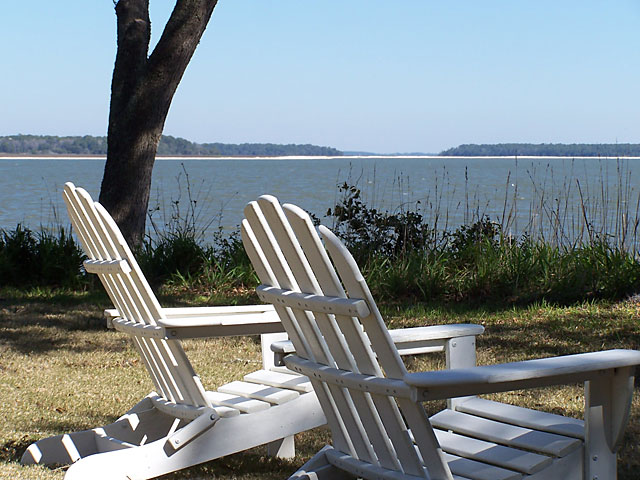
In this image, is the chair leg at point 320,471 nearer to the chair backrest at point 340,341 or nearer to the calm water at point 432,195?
the chair backrest at point 340,341

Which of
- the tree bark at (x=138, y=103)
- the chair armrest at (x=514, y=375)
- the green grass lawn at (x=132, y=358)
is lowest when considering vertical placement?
the green grass lawn at (x=132, y=358)

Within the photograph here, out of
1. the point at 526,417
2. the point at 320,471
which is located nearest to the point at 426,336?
the point at 526,417

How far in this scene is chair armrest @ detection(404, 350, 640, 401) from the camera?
74.6 inches

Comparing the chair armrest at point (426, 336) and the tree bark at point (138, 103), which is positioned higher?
the tree bark at point (138, 103)

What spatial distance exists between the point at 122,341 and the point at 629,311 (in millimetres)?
3843

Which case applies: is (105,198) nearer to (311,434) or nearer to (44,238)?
(44,238)

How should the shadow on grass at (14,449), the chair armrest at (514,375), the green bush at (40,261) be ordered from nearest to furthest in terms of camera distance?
the chair armrest at (514,375)
the shadow on grass at (14,449)
the green bush at (40,261)

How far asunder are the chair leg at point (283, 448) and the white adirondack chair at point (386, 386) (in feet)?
3.27

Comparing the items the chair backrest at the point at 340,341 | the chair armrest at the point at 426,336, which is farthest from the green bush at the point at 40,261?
the chair backrest at the point at 340,341

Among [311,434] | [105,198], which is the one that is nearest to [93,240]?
[311,434]

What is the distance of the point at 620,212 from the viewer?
7.32 meters

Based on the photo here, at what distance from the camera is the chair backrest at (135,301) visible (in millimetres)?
2881

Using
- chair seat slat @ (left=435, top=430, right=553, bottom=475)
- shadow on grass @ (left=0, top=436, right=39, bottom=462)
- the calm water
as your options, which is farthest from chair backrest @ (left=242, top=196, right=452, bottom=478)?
the calm water

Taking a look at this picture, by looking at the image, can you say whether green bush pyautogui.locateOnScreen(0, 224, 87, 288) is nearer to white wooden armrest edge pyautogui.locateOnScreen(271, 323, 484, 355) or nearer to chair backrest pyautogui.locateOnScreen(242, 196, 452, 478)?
white wooden armrest edge pyautogui.locateOnScreen(271, 323, 484, 355)
